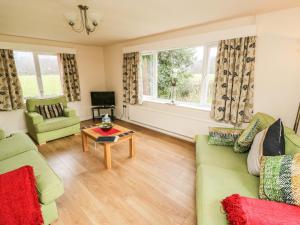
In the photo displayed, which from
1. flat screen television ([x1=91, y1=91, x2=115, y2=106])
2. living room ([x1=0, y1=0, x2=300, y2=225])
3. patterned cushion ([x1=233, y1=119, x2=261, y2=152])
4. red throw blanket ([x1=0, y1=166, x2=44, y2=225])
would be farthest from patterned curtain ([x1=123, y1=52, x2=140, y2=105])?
red throw blanket ([x1=0, y1=166, x2=44, y2=225])

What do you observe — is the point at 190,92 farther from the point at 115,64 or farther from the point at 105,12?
the point at 115,64

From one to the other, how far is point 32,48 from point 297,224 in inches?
195

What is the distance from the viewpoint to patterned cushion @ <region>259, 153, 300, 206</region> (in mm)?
1112

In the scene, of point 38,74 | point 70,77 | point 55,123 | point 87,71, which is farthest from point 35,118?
point 87,71

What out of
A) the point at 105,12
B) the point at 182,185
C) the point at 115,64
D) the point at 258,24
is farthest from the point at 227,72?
the point at 115,64

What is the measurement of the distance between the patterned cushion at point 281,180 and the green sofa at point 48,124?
3528mm

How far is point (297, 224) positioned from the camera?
945 millimetres

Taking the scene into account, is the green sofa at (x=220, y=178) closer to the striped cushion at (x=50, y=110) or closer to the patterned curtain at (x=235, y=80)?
the patterned curtain at (x=235, y=80)

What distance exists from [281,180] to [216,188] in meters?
0.46

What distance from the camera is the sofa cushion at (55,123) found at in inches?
127

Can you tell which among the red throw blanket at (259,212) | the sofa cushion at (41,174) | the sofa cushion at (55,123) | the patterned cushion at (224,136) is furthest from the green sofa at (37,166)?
the patterned cushion at (224,136)

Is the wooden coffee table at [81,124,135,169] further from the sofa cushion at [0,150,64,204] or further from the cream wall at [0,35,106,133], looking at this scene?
the cream wall at [0,35,106,133]

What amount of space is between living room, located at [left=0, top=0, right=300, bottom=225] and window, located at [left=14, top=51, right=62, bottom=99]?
24mm

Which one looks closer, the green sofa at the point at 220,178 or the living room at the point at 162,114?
the green sofa at the point at 220,178
